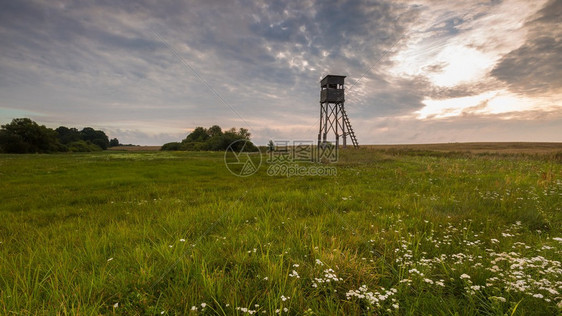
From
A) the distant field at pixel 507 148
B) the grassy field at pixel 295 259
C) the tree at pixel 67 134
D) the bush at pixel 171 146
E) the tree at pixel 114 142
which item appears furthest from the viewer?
the tree at pixel 114 142

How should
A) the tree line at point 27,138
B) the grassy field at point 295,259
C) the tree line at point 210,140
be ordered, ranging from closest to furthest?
the grassy field at point 295,259
the tree line at point 27,138
the tree line at point 210,140

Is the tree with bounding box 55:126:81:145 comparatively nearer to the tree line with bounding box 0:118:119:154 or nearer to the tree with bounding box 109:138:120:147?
the tree with bounding box 109:138:120:147

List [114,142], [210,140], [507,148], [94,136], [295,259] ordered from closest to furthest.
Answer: [295,259], [507,148], [210,140], [94,136], [114,142]

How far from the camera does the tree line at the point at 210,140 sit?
6981 cm

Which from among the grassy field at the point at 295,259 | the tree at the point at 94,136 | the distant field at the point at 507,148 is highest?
the tree at the point at 94,136

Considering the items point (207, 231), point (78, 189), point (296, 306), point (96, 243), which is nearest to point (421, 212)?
point (296, 306)

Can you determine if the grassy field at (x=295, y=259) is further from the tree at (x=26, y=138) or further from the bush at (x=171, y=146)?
the bush at (x=171, y=146)

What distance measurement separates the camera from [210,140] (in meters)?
88.6

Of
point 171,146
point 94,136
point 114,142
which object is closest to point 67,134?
point 94,136

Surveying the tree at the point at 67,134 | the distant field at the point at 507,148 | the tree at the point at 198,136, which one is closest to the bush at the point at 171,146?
the tree at the point at 198,136

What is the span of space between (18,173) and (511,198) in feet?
102

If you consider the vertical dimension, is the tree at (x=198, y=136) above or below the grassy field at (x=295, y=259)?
above

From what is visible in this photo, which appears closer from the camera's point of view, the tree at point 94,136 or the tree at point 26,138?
the tree at point 26,138

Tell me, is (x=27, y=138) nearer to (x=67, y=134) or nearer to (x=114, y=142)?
(x=67, y=134)
